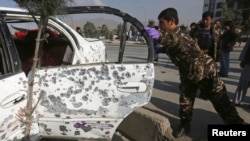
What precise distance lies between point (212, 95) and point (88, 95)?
164 centimetres

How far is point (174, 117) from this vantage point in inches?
196

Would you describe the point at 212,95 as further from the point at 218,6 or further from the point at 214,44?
the point at 218,6

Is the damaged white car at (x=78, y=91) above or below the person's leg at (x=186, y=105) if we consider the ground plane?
above

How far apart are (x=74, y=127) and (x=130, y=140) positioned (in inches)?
61.9

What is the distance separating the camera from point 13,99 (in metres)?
2.72

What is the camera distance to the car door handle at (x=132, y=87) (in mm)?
2998

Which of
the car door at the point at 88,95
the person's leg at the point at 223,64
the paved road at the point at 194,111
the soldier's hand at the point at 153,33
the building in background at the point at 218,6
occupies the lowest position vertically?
the paved road at the point at 194,111

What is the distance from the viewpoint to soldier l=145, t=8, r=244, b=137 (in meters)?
3.75

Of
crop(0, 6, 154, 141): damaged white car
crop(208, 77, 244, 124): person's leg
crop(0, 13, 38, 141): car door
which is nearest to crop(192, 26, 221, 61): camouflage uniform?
crop(208, 77, 244, 124): person's leg

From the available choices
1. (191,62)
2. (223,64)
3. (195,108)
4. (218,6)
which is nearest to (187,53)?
(191,62)

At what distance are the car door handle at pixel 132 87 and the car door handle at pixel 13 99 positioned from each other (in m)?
0.79

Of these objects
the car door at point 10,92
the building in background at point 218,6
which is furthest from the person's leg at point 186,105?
the building in background at point 218,6

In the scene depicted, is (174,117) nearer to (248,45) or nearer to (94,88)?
(248,45)

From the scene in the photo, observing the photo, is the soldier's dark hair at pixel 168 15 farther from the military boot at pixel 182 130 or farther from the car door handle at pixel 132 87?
the military boot at pixel 182 130
